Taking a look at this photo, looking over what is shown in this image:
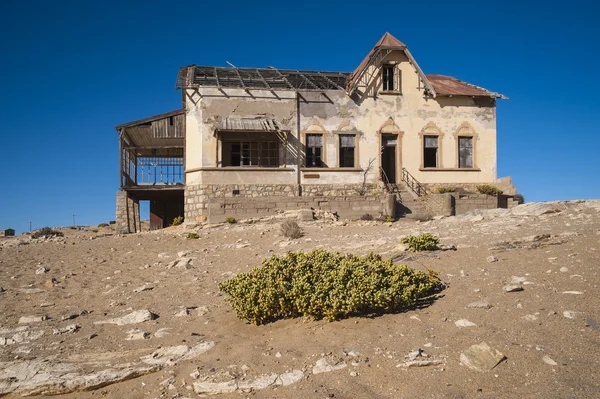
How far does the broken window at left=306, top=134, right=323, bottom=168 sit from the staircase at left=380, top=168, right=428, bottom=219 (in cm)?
343

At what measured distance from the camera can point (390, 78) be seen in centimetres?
2402

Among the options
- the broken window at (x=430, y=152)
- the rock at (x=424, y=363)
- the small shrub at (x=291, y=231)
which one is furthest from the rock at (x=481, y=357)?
the broken window at (x=430, y=152)

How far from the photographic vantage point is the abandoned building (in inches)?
853

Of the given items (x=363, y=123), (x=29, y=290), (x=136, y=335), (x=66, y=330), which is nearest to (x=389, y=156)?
(x=363, y=123)

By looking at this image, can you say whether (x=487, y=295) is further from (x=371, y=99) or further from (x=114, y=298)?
(x=371, y=99)

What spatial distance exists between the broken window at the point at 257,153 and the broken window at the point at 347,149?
11.6 feet

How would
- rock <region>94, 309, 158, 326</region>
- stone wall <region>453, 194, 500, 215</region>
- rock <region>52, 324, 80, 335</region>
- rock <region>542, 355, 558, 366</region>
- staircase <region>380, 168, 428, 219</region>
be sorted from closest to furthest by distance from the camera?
rock <region>542, 355, 558, 366</region>
rock <region>52, 324, 80, 335</region>
rock <region>94, 309, 158, 326</region>
stone wall <region>453, 194, 500, 215</region>
staircase <region>380, 168, 428, 219</region>

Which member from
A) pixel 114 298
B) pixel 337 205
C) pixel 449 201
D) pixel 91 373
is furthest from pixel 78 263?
pixel 449 201

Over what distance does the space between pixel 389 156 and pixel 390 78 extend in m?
4.42

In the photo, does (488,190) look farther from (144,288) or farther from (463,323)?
(463,323)

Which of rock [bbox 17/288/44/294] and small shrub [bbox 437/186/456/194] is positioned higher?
small shrub [bbox 437/186/456/194]

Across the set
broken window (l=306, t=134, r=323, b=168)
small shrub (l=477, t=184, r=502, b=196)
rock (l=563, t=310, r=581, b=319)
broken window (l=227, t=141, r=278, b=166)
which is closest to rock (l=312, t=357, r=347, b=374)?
rock (l=563, t=310, r=581, b=319)

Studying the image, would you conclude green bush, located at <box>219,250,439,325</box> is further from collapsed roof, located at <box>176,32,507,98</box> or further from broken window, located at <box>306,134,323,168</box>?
collapsed roof, located at <box>176,32,507,98</box>

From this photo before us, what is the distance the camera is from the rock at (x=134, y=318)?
295 inches
